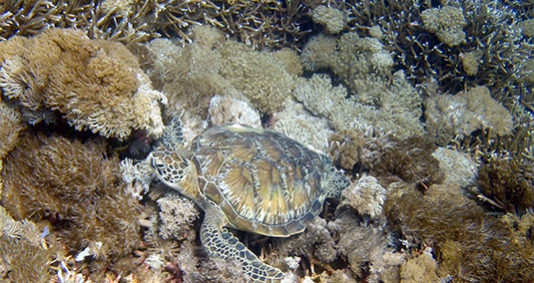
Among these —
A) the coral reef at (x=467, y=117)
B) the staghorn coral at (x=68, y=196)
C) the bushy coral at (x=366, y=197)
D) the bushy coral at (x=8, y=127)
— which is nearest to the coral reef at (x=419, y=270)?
the bushy coral at (x=366, y=197)

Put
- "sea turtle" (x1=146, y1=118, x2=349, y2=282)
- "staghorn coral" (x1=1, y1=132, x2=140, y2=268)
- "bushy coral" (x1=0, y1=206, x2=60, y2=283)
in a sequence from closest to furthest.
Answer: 1. "bushy coral" (x1=0, y1=206, x2=60, y2=283)
2. "staghorn coral" (x1=1, y1=132, x2=140, y2=268)
3. "sea turtle" (x1=146, y1=118, x2=349, y2=282)

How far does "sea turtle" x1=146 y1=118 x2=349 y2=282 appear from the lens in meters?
2.72

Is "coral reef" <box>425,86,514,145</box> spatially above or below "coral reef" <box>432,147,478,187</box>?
above

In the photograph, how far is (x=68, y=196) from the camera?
99.7 inches

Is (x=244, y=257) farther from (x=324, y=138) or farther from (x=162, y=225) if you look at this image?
(x=324, y=138)

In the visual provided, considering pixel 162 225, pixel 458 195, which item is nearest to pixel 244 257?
pixel 162 225

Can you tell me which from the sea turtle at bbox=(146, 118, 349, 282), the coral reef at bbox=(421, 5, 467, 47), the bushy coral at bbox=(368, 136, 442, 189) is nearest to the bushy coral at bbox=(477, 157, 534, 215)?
the bushy coral at bbox=(368, 136, 442, 189)

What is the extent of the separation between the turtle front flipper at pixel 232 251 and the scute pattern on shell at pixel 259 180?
19 cm

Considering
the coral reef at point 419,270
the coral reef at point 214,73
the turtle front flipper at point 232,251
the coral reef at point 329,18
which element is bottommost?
the coral reef at point 419,270

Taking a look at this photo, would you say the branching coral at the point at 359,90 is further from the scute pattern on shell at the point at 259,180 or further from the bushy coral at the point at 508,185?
the scute pattern on shell at the point at 259,180

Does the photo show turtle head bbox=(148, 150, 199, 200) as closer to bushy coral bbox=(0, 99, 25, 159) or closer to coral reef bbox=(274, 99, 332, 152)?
bushy coral bbox=(0, 99, 25, 159)

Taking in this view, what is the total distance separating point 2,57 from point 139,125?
3.94ft

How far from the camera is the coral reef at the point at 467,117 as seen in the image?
466cm

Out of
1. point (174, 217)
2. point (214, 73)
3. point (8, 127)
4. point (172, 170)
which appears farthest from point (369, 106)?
point (8, 127)
